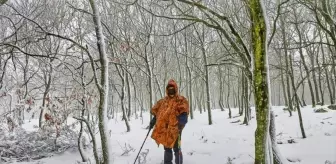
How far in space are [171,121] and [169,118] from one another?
76 mm

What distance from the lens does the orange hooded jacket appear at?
20.0 ft

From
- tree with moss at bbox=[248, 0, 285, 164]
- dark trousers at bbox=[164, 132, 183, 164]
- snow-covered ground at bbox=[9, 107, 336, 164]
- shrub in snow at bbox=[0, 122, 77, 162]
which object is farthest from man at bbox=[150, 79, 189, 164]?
shrub in snow at bbox=[0, 122, 77, 162]

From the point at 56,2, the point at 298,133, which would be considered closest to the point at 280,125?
the point at 298,133

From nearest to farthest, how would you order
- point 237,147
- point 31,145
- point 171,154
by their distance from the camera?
point 171,154 < point 237,147 < point 31,145

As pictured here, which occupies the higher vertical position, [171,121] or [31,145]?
[171,121]

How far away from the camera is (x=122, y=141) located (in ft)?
34.2

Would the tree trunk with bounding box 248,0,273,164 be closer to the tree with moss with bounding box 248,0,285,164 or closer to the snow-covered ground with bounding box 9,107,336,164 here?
the tree with moss with bounding box 248,0,285,164

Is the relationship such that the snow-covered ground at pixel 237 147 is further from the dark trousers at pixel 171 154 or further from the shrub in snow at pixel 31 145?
the dark trousers at pixel 171 154

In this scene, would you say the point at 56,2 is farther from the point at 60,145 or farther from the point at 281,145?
the point at 281,145

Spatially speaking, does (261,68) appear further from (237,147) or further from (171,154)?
(237,147)

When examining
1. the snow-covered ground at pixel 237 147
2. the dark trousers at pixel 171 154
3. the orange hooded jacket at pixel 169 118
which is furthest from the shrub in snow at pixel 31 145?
the dark trousers at pixel 171 154

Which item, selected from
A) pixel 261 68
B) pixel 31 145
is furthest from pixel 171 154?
pixel 31 145

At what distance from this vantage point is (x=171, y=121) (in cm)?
623

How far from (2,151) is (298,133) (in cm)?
Answer: 899
